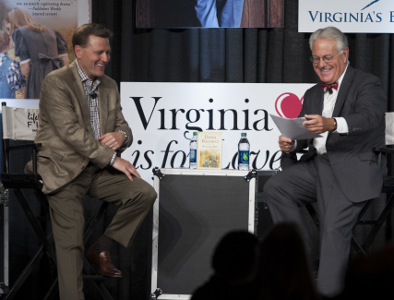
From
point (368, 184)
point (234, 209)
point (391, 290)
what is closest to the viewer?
point (391, 290)

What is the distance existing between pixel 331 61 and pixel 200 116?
1216 mm

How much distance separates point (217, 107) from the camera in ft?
12.4

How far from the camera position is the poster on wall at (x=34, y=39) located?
388 cm

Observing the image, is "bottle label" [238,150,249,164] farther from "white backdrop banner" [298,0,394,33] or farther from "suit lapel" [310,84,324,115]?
"white backdrop banner" [298,0,394,33]

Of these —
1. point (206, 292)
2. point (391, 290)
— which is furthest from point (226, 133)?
point (391, 290)

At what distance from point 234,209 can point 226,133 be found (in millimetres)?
851

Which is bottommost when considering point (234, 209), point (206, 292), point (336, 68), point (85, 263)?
point (85, 263)

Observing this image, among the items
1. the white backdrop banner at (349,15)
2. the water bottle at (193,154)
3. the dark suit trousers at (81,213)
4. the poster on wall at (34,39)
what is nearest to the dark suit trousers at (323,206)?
the water bottle at (193,154)

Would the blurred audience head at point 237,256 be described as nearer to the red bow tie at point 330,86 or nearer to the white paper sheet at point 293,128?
the white paper sheet at point 293,128

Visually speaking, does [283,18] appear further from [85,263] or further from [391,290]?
[391,290]

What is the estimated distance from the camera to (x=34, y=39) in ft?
12.7

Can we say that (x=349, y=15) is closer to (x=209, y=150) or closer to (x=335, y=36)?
(x=335, y=36)

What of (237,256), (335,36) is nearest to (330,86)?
(335,36)

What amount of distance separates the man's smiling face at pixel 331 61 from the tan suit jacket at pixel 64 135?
1.28m
